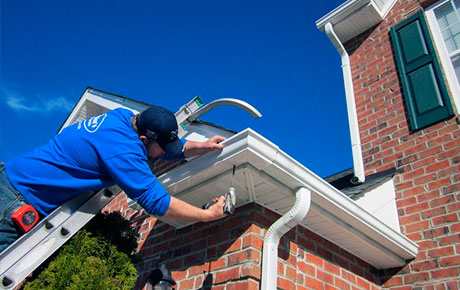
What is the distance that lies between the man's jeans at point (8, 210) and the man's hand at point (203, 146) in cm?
111

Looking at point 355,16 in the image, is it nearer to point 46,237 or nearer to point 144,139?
point 144,139

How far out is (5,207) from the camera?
2.02 m

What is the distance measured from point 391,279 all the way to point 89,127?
3243mm

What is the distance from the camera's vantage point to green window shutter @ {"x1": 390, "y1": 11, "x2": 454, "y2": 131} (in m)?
4.28

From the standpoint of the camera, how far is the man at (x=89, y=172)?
2023mm

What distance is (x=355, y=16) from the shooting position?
5727 mm

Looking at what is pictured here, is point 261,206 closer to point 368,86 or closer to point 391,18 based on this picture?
point 368,86

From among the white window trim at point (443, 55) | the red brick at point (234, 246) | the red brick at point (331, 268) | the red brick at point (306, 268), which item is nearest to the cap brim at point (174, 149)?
the red brick at point (234, 246)

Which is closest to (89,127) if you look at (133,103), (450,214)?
(133,103)

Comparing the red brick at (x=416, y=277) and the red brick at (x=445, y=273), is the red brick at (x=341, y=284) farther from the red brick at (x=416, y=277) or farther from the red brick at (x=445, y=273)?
the red brick at (x=445, y=273)

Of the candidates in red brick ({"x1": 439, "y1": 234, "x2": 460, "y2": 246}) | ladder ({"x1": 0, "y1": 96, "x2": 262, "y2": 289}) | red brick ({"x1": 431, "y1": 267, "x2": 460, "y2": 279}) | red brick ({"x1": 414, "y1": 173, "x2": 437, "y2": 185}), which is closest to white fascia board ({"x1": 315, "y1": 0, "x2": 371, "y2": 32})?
red brick ({"x1": 414, "y1": 173, "x2": 437, "y2": 185})

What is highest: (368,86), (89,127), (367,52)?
(367,52)

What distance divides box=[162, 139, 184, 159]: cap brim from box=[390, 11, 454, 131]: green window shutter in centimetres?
314

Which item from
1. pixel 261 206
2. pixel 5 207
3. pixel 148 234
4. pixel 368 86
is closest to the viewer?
pixel 5 207
